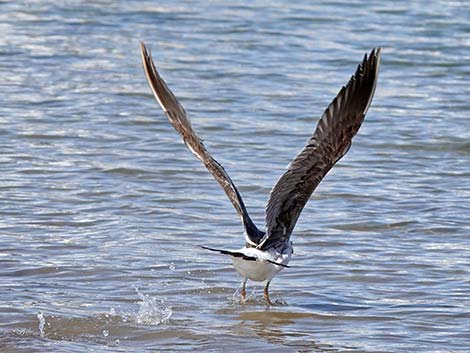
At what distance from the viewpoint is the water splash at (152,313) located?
7164 mm

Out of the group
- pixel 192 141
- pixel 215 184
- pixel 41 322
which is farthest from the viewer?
pixel 215 184

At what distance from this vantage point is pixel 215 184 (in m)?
10.5

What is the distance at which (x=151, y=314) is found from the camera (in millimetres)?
7207

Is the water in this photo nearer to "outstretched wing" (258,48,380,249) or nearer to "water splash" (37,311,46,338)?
"water splash" (37,311,46,338)

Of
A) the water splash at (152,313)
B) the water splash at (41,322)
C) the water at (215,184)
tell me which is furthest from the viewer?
the water at (215,184)

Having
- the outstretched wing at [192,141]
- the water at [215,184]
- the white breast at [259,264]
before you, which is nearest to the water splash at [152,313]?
the water at [215,184]

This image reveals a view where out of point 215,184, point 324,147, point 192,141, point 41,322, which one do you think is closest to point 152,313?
point 41,322

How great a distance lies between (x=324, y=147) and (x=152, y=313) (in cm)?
142

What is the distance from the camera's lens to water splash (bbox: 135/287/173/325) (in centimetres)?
716

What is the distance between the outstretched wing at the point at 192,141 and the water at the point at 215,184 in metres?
0.51

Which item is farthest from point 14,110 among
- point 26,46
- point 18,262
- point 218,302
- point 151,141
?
point 218,302

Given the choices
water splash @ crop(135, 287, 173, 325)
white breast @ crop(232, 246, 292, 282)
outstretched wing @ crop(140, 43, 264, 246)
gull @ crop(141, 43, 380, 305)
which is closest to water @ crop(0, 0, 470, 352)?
water splash @ crop(135, 287, 173, 325)

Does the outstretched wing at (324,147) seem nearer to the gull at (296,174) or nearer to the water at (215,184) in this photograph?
the gull at (296,174)

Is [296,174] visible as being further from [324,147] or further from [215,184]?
[215,184]
